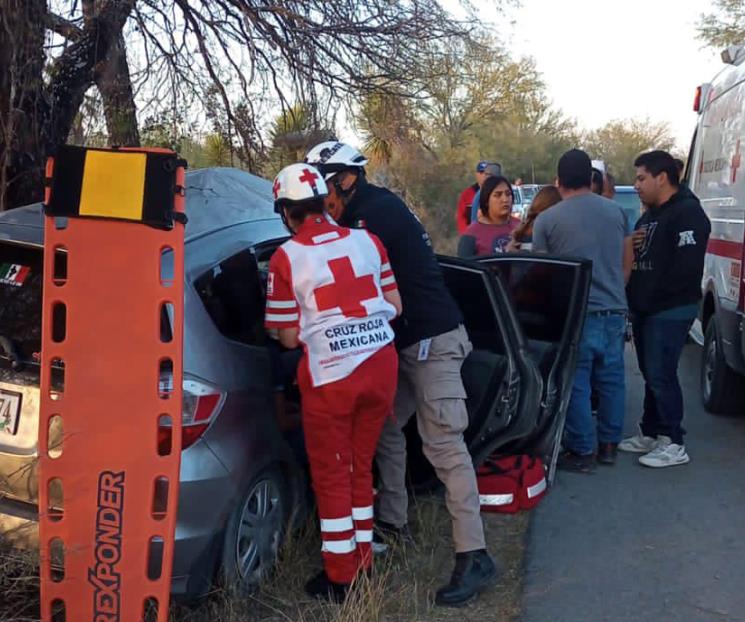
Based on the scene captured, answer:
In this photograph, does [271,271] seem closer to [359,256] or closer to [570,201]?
[359,256]

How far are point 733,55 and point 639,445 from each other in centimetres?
328

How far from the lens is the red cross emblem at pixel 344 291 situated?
11.9 feet

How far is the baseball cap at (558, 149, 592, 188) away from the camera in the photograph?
5.60 m

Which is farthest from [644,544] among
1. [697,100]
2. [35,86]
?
[697,100]

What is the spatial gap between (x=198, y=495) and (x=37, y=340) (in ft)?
2.76

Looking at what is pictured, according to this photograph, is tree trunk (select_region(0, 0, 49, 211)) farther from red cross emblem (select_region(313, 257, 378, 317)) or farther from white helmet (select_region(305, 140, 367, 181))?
red cross emblem (select_region(313, 257, 378, 317))

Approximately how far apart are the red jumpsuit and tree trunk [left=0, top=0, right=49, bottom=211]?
240cm

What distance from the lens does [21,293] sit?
3.54m

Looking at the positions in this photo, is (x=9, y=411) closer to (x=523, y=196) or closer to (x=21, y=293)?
(x=21, y=293)

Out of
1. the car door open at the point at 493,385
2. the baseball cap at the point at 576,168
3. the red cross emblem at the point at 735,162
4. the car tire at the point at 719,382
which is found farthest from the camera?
the car tire at the point at 719,382

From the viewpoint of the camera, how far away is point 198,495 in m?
3.37

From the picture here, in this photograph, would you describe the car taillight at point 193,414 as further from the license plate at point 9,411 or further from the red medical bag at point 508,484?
the red medical bag at point 508,484

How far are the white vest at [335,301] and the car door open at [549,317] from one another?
4.06 ft

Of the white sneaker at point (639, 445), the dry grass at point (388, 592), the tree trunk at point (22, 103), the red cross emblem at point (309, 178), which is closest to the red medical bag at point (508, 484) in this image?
the dry grass at point (388, 592)
